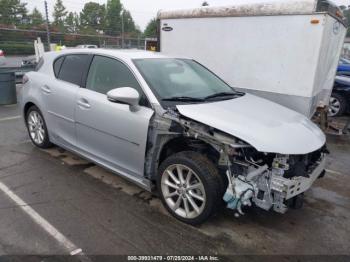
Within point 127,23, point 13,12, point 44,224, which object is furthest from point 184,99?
point 127,23

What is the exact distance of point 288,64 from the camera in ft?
15.9

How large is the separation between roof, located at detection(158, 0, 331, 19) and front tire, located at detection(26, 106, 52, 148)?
3.31m

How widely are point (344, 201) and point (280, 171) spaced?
164 centimetres

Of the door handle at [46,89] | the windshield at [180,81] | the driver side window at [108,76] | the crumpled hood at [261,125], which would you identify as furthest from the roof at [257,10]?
the door handle at [46,89]

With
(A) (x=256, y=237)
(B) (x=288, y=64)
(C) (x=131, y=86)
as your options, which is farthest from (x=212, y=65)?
(A) (x=256, y=237)

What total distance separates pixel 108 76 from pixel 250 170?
1.98m

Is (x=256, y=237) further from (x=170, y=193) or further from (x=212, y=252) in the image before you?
(x=170, y=193)

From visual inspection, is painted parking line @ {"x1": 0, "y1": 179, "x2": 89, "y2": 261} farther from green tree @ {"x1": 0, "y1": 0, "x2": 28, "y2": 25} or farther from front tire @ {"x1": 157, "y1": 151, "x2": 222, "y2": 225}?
green tree @ {"x1": 0, "y1": 0, "x2": 28, "y2": 25}

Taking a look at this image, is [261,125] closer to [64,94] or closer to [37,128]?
[64,94]

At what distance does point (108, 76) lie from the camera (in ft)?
11.8

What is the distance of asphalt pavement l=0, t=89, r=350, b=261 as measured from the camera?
2.68 m

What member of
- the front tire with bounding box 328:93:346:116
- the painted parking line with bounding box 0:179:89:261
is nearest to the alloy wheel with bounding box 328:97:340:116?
the front tire with bounding box 328:93:346:116

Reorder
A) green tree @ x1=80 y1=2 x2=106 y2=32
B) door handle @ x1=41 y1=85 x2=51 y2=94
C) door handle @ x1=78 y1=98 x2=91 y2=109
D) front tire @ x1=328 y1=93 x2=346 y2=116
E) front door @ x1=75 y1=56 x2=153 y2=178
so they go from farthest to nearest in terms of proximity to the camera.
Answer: green tree @ x1=80 y1=2 x2=106 y2=32
front tire @ x1=328 y1=93 x2=346 y2=116
door handle @ x1=41 y1=85 x2=51 y2=94
door handle @ x1=78 y1=98 x2=91 y2=109
front door @ x1=75 y1=56 x2=153 y2=178

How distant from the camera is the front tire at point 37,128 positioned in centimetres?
Result: 456
